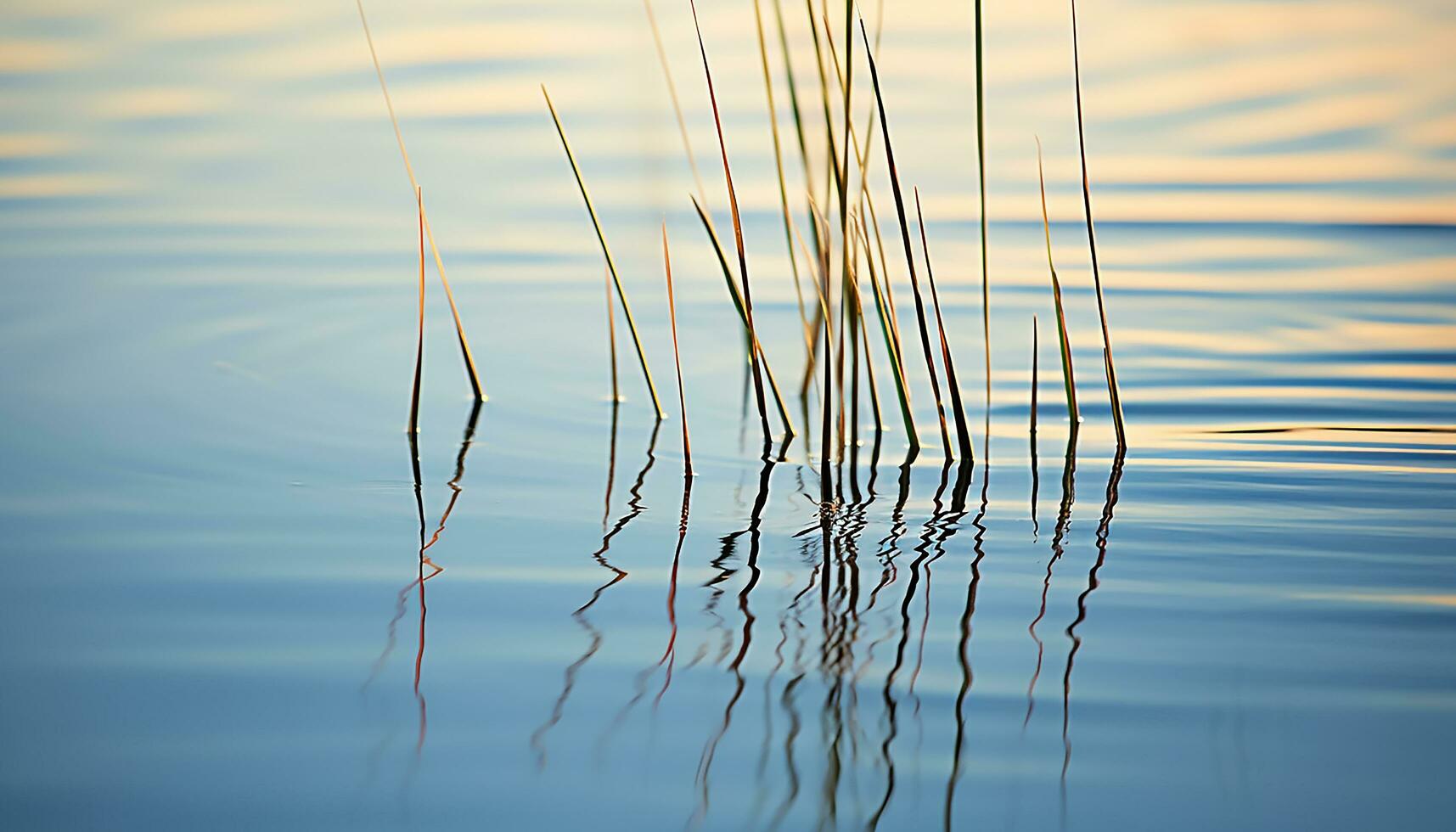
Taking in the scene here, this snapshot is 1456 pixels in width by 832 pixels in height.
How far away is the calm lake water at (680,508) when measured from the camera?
105 centimetres

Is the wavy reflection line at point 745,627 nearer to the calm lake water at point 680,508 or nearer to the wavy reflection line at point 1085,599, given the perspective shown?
the calm lake water at point 680,508

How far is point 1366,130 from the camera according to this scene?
156 inches

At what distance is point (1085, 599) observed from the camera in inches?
52.9

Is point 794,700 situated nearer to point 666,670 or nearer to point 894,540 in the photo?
point 666,670

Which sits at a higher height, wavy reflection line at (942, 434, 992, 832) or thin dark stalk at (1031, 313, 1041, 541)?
thin dark stalk at (1031, 313, 1041, 541)

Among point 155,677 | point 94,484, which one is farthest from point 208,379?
point 155,677

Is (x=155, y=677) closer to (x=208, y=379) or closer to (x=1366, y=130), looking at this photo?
(x=208, y=379)

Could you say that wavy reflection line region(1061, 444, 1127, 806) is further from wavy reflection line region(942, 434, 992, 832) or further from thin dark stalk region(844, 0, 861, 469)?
thin dark stalk region(844, 0, 861, 469)

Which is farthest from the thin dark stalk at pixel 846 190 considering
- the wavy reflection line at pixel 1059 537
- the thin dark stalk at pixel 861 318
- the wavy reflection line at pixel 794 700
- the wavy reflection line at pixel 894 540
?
the wavy reflection line at pixel 794 700

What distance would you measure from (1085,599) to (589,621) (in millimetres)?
438

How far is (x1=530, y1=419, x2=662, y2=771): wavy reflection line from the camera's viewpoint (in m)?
1.09

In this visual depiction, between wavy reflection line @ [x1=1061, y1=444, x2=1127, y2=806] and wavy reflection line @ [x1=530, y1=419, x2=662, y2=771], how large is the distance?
37 cm

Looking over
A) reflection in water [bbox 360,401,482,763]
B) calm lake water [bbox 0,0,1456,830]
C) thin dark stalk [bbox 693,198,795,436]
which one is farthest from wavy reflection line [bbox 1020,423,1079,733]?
reflection in water [bbox 360,401,482,763]

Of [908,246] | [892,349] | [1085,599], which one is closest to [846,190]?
[908,246]
